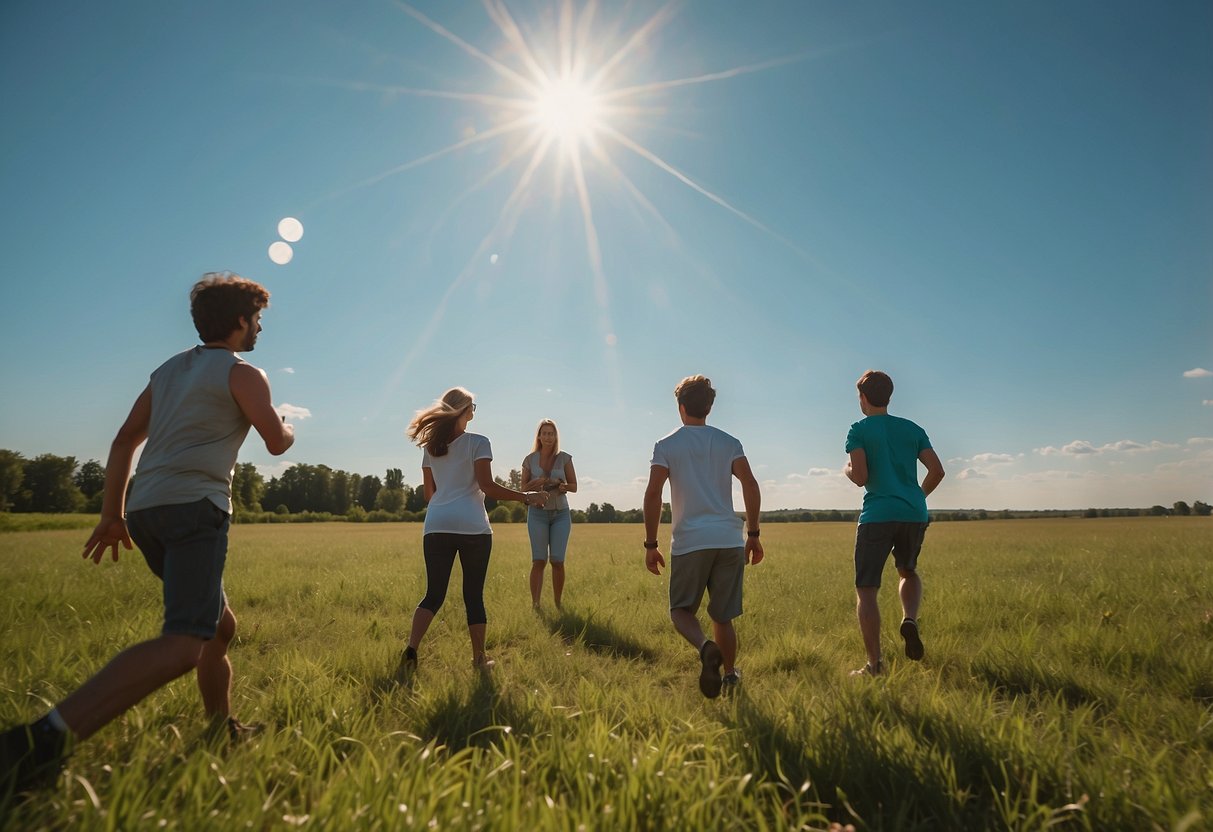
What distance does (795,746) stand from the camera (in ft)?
10.1

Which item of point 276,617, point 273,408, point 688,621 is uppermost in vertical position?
point 273,408

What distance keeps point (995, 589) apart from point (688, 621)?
6333 millimetres

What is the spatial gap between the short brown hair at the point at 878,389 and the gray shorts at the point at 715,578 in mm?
1893

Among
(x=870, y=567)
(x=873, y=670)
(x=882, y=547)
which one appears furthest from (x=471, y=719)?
(x=882, y=547)

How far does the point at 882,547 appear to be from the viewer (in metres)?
5.07

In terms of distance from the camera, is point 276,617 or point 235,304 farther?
point 276,617

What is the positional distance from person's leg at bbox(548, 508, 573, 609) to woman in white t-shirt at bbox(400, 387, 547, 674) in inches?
106

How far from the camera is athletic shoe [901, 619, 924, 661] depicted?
472 cm

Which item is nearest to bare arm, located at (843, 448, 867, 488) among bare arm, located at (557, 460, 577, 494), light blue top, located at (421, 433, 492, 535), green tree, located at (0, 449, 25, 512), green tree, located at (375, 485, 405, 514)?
light blue top, located at (421, 433, 492, 535)

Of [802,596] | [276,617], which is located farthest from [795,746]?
[276,617]

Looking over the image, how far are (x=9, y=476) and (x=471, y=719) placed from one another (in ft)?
353

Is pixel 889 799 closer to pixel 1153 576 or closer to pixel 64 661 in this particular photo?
pixel 64 661

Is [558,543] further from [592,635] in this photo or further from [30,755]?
[30,755]

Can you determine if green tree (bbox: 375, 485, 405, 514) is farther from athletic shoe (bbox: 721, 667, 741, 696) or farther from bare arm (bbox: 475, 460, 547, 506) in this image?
athletic shoe (bbox: 721, 667, 741, 696)
